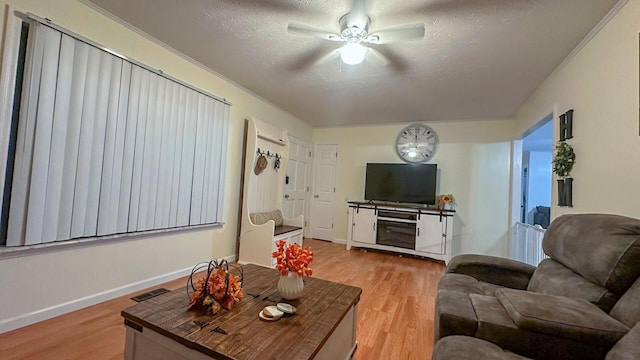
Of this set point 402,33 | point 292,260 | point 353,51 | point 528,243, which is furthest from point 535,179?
point 292,260

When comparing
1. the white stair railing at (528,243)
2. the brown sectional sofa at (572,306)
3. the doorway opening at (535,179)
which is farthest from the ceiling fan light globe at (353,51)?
the doorway opening at (535,179)

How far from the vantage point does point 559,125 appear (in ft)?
8.12

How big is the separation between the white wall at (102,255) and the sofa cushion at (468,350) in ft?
8.38

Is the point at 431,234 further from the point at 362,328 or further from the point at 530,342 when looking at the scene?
the point at 530,342

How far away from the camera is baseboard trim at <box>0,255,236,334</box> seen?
1749 mm

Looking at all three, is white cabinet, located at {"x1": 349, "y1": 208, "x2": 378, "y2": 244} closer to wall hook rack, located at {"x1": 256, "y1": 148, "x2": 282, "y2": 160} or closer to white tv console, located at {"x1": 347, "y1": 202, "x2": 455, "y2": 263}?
white tv console, located at {"x1": 347, "y1": 202, "x2": 455, "y2": 263}

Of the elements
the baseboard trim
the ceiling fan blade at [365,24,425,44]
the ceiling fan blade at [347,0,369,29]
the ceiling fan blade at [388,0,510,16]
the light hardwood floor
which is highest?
the ceiling fan blade at [388,0,510,16]

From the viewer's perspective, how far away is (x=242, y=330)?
117cm

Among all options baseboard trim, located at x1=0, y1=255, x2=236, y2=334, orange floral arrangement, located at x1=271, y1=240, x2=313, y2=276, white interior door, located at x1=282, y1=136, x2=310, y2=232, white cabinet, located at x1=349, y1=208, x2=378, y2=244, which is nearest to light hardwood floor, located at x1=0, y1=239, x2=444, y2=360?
baseboard trim, located at x1=0, y1=255, x2=236, y2=334

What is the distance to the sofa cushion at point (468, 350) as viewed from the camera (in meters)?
0.96

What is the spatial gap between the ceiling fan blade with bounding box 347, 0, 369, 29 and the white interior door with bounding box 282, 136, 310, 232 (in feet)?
10.0

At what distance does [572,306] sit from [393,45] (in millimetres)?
2148

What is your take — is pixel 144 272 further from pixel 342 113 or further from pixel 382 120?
pixel 382 120

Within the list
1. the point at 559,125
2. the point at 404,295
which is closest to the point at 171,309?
the point at 404,295
